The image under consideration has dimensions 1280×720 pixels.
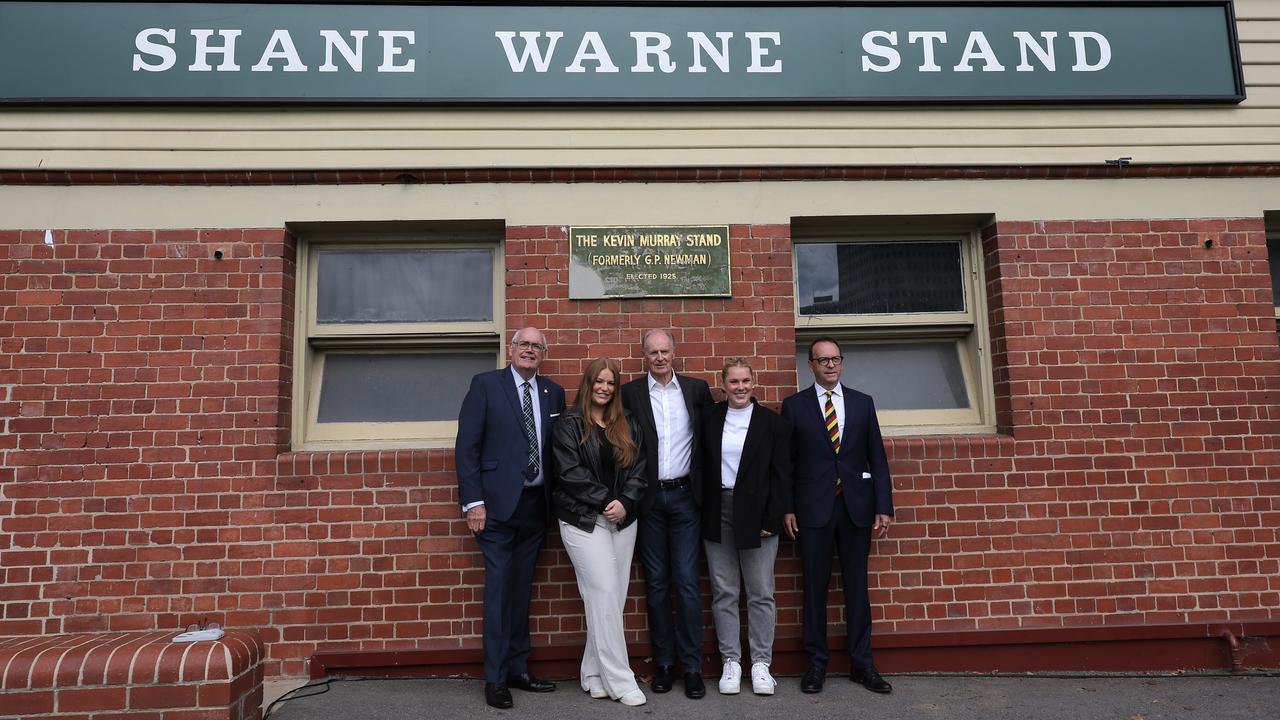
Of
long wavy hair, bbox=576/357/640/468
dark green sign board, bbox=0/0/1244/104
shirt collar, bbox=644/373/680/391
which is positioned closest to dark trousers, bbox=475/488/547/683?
long wavy hair, bbox=576/357/640/468

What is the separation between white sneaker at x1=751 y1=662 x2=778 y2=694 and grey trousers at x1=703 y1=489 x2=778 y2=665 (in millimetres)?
37

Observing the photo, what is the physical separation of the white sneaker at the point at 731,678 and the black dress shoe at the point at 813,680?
0.35 meters

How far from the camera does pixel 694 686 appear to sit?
13.1 ft

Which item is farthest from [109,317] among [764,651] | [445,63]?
[764,651]

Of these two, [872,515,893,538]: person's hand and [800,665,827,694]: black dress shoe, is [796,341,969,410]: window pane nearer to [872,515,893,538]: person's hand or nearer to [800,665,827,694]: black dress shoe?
[872,515,893,538]: person's hand

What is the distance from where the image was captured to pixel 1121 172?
A: 15.9 feet

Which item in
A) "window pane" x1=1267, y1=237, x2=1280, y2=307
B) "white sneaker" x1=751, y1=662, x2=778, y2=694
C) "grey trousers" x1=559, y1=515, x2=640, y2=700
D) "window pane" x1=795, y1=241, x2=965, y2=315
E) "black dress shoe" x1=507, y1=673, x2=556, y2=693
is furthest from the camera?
"window pane" x1=1267, y1=237, x2=1280, y2=307

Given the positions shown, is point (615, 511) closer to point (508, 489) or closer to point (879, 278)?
point (508, 489)

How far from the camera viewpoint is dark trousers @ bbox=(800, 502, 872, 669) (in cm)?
418

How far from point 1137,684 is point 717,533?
258cm

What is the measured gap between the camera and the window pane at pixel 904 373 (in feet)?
16.0

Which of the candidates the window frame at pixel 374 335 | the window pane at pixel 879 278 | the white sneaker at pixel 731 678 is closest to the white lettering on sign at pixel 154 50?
the window frame at pixel 374 335

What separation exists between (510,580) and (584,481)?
75cm

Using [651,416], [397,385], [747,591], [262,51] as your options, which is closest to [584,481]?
[651,416]
